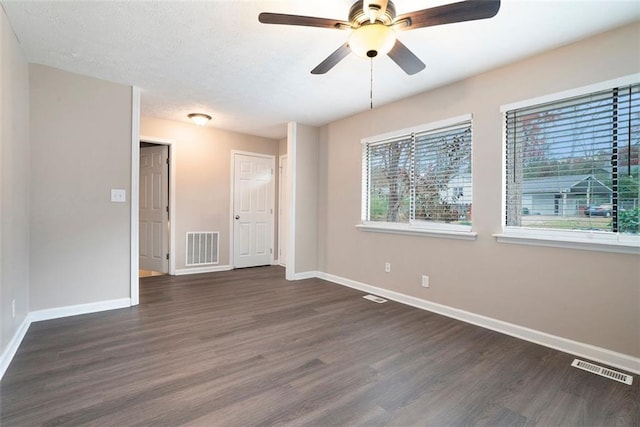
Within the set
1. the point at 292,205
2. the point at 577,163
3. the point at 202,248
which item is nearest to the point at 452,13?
the point at 577,163

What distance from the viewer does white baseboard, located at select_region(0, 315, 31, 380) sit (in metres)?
2.05

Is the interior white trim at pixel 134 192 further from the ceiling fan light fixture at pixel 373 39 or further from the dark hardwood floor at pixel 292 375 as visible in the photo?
the ceiling fan light fixture at pixel 373 39

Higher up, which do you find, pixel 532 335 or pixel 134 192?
pixel 134 192

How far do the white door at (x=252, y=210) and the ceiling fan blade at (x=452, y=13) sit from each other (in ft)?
13.9

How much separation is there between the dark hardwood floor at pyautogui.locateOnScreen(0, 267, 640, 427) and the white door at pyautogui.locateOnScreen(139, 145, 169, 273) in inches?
76.9

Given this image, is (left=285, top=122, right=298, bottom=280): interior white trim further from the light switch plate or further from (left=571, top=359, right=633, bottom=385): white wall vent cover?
(left=571, top=359, right=633, bottom=385): white wall vent cover

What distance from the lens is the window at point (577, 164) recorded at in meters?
2.21

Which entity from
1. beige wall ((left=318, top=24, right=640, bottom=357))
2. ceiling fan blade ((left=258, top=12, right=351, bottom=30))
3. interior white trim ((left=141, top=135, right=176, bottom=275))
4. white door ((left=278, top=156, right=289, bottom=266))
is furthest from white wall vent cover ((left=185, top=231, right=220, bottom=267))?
ceiling fan blade ((left=258, top=12, right=351, bottom=30))

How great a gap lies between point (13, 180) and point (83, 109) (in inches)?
44.4

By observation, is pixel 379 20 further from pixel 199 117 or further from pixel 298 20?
pixel 199 117

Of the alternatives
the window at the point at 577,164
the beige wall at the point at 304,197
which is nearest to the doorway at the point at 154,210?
the beige wall at the point at 304,197

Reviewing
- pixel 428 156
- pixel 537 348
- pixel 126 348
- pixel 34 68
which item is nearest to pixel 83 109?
pixel 34 68

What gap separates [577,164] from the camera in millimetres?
2447

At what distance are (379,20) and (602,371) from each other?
2.81 metres
